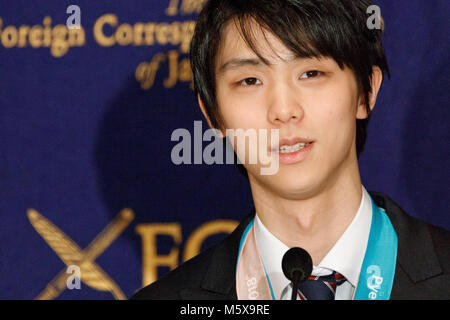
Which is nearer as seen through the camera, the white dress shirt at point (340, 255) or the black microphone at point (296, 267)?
the black microphone at point (296, 267)

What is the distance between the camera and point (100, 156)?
2609 millimetres

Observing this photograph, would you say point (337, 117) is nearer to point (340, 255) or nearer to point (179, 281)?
point (340, 255)

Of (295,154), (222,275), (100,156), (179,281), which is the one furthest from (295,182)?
(100,156)

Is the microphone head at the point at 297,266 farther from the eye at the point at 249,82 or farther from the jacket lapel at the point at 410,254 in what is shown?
the eye at the point at 249,82

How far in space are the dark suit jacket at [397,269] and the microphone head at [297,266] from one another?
384 mm

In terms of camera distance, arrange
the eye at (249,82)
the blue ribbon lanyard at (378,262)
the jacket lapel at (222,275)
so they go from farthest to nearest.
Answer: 1. the jacket lapel at (222,275)
2. the eye at (249,82)
3. the blue ribbon lanyard at (378,262)

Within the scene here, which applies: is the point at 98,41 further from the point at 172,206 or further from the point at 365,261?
the point at 365,261

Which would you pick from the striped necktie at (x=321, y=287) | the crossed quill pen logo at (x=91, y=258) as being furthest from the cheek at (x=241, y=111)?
the crossed quill pen logo at (x=91, y=258)

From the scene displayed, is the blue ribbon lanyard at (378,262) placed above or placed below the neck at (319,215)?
below

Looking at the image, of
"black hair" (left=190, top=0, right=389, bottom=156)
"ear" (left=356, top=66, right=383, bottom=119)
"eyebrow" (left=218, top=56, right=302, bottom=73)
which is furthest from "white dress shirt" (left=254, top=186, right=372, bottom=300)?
"eyebrow" (left=218, top=56, right=302, bottom=73)

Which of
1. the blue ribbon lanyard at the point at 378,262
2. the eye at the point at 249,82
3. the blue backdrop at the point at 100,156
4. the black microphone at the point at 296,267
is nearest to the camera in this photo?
the black microphone at the point at 296,267

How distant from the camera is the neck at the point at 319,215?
5.85 ft

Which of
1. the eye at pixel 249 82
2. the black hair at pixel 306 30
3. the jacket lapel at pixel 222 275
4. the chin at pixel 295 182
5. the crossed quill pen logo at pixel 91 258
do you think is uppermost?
the black hair at pixel 306 30
